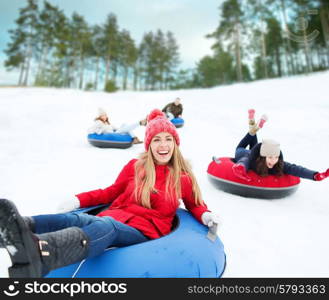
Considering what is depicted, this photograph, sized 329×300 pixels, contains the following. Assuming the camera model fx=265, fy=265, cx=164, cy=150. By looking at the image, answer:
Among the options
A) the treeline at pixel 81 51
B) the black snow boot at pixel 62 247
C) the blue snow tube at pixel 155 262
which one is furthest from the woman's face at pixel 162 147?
the treeline at pixel 81 51

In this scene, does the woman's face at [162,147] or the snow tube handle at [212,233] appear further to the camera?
the woman's face at [162,147]

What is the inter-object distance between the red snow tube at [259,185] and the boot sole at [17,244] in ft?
8.99

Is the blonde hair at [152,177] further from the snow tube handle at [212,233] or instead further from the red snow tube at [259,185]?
the red snow tube at [259,185]

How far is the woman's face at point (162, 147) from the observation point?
2.12m

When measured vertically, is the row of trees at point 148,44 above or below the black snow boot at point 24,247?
above

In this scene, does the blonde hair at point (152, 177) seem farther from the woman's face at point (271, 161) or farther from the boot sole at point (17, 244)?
the woman's face at point (271, 161)

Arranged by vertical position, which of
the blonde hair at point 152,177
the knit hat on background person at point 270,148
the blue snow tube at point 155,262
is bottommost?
the blue snow tube at point 155,262

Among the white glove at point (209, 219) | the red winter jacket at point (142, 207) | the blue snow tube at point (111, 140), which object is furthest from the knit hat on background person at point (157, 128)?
the blue snow tube at point (111, 140)

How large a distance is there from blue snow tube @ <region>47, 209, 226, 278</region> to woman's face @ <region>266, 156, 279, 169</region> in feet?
6.12

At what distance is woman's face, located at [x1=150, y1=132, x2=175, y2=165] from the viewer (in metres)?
2.12

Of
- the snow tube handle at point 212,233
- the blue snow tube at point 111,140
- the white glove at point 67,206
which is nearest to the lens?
the snow tube handle at point 212,233

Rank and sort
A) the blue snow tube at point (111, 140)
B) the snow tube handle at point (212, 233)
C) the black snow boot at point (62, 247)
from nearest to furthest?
the black snow boot at point (62, 247), the snow tube handle at point (212, 233), the blue snow tube at point (111, 140)

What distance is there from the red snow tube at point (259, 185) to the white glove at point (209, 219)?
1.56 metres

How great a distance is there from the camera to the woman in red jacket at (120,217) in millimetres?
1168
